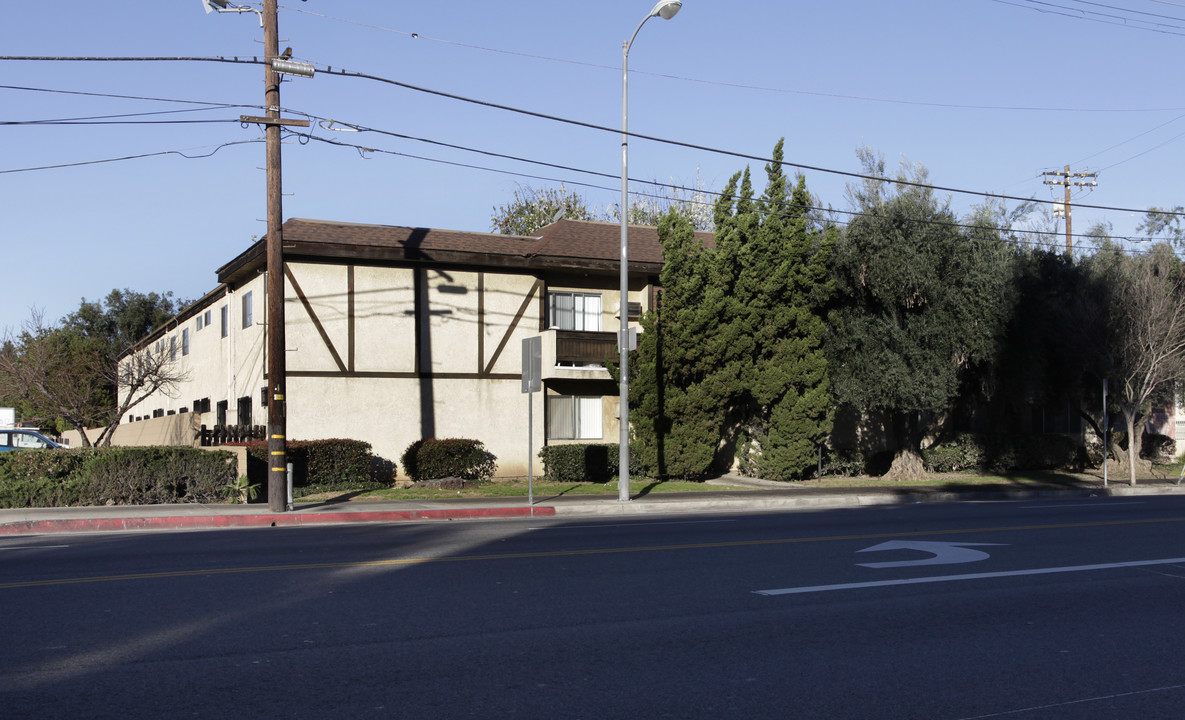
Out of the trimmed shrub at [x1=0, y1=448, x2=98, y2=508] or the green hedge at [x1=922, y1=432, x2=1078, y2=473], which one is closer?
the trimmed shrub at [x1=0, y1=448, x2=98, y2=508]

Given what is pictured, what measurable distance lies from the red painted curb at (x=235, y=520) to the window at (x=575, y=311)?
1011 cm

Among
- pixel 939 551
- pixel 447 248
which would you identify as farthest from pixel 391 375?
pixel 939 551

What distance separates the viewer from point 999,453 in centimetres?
3011

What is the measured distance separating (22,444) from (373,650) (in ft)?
93.3

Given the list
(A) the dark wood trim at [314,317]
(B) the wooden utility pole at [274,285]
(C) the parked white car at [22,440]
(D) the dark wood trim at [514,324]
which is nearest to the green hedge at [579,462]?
(D) the dark wood trim at [514,324]

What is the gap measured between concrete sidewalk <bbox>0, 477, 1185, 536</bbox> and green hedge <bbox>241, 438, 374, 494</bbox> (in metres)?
3.20

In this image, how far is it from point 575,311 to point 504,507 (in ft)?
34.5

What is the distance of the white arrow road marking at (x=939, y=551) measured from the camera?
10453 mm

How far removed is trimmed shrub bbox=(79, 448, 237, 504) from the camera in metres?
18.8

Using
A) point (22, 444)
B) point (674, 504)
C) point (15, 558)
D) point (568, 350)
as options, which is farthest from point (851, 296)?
point (22, 444)

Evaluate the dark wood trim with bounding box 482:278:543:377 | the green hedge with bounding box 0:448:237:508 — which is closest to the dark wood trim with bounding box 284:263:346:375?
the dark wood trim with bounding box 482:278:543:377

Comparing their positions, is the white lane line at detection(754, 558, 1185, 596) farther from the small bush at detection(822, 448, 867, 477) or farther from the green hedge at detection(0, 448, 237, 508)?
the small bush at detection(822, 448, 867, 477)

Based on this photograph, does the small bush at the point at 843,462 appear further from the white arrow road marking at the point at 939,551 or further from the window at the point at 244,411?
the window at the point at 244,411

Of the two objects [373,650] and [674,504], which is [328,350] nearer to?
[674,504]
